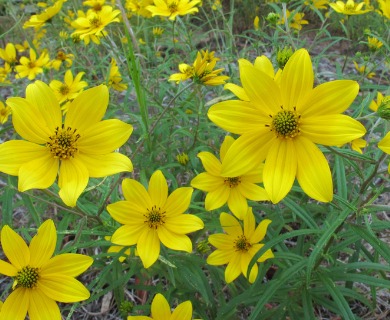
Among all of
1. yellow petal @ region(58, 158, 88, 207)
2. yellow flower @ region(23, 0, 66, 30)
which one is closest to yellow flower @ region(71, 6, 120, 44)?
yellow flower @ region(23, 0, 66, 30)

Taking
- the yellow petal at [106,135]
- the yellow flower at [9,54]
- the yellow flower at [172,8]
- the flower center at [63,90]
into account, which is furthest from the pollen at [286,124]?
the yellow flower at [9,54]

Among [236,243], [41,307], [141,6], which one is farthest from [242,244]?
[141,6]

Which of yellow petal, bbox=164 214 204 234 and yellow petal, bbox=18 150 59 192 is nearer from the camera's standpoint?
yellow petal, bbox=18 150 59 192

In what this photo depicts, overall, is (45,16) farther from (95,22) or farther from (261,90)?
(261,90)

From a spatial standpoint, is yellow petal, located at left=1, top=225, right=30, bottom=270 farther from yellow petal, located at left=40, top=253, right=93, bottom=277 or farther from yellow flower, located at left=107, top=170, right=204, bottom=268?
yellow flower, located at left=107, top=170, right=204, bottom=268

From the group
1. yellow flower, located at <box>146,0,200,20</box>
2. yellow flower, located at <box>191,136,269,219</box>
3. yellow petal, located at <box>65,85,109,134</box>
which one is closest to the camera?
yellow petal, located at <box>65,85,109,134</box>

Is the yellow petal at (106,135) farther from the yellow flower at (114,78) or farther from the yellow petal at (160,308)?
the yellow flower at (114,78)
